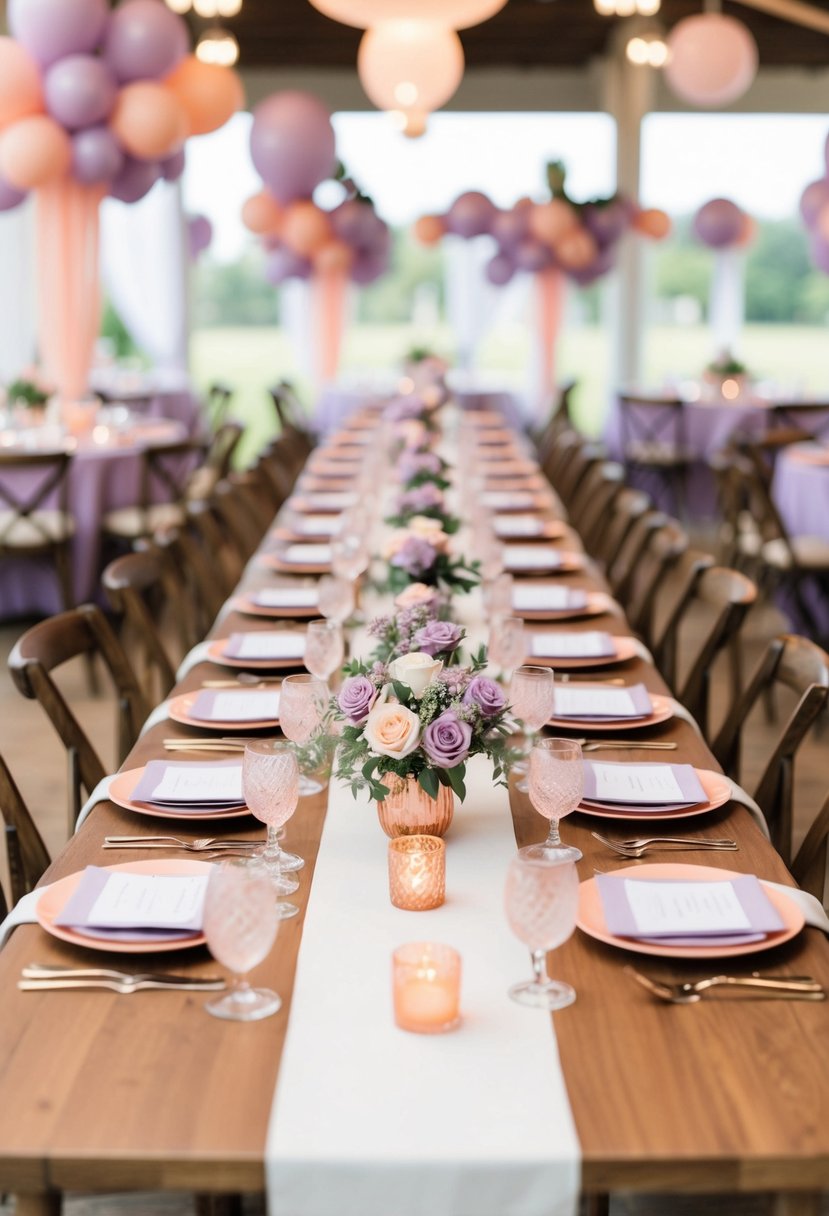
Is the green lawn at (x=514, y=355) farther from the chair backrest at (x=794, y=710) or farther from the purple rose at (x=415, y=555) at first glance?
the chair backrest at (x=794, y=710)

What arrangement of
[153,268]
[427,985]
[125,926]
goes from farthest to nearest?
[153,268] < [125,926] < [427,985]

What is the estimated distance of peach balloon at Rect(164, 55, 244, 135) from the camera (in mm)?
7211

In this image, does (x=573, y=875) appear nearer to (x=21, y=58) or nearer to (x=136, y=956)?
(x=136, y=956)

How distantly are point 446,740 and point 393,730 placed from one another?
A: 7 centimetres

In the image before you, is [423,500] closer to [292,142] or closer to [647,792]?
[647,792]

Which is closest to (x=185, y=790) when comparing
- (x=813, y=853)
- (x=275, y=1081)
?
(x=275, y=1081)

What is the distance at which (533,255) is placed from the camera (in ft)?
36.1

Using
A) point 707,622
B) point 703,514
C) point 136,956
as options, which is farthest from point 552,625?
point 703,514

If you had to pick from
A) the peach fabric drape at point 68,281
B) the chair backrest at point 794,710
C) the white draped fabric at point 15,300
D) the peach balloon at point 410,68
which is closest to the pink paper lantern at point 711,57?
the peach balloon at point 410,68

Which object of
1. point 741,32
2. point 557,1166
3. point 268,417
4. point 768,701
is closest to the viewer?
point 557,1166

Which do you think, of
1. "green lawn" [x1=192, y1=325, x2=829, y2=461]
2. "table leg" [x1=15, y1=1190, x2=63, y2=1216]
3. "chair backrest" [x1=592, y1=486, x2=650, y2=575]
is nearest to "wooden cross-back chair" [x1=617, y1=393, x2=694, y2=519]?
"chair backrest" [x1=592, y1=486, x2=650, y2=575]

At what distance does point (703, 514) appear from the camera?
9.55m

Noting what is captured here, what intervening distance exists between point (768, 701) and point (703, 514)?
15.1ft

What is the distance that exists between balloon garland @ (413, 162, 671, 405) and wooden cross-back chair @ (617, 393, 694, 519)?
181 cm
